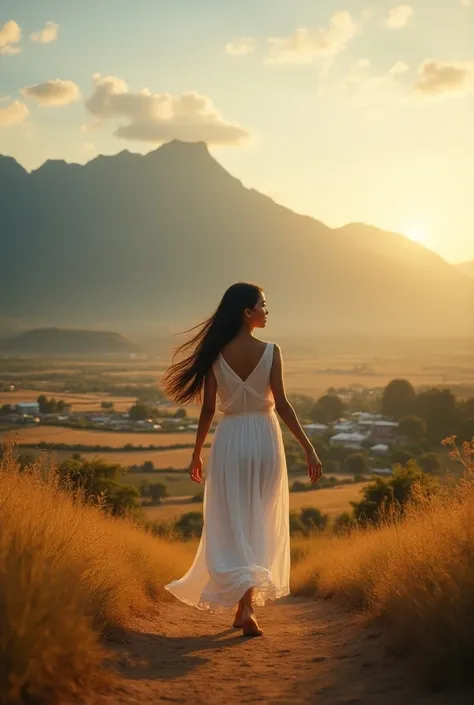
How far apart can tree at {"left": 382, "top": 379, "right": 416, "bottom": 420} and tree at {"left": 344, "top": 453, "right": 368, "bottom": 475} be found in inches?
867

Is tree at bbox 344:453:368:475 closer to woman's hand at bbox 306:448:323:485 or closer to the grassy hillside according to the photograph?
the grassy hillside

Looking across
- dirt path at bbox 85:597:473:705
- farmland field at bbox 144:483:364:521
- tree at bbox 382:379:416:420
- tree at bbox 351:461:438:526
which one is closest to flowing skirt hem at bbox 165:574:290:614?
dirt path at bbox 85:597:473:705

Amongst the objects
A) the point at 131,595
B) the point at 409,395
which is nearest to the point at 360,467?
the point at 409,395

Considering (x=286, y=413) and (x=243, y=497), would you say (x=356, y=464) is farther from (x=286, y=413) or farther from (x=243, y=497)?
(x=243, y=497)

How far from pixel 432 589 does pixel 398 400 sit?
70.8 metres

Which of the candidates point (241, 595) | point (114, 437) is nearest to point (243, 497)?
point (241, 595)

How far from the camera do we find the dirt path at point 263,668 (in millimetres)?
4984

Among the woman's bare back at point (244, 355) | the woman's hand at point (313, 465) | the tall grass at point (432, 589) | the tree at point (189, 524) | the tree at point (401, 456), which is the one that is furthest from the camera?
the tree at point (401, 456)

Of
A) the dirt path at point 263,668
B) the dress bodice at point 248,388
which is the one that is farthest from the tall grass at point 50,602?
the dress bodice at point 248,388

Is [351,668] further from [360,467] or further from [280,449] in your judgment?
[360,467]

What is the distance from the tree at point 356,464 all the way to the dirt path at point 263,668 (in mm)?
40615

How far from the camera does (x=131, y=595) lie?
7.84 meters

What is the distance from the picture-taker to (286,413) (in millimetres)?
7672

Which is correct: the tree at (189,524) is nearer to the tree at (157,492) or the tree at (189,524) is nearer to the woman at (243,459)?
the tree at (157,492)
